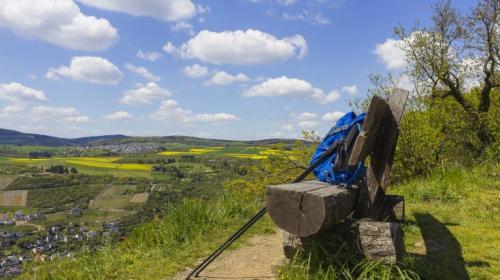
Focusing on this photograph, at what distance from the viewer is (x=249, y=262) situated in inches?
223

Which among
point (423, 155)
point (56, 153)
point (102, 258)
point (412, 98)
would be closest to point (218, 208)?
point (102, 258)

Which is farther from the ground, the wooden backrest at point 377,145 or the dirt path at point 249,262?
the wooden backrest at point 377,145

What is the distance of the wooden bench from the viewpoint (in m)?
3.92

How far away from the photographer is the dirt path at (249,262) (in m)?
5.10

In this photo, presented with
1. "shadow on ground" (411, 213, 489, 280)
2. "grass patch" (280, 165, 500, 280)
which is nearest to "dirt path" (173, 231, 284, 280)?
"grass patch" (280, 165, 500, 280)

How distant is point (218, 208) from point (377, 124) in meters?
5.12

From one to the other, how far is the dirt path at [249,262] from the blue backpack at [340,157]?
142 centimetres

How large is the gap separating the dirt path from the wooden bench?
77cm

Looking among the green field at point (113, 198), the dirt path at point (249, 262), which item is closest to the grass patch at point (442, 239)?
the dirt path at point (249, 262)

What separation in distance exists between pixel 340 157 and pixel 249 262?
7.17 feet

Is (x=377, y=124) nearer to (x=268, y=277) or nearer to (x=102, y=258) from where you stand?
(x=268, y=277)

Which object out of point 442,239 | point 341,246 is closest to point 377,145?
point 341,246

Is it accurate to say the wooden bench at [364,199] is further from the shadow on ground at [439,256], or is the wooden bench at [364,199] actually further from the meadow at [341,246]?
the shadow on ground at [439,256]

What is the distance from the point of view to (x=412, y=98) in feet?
44.7
